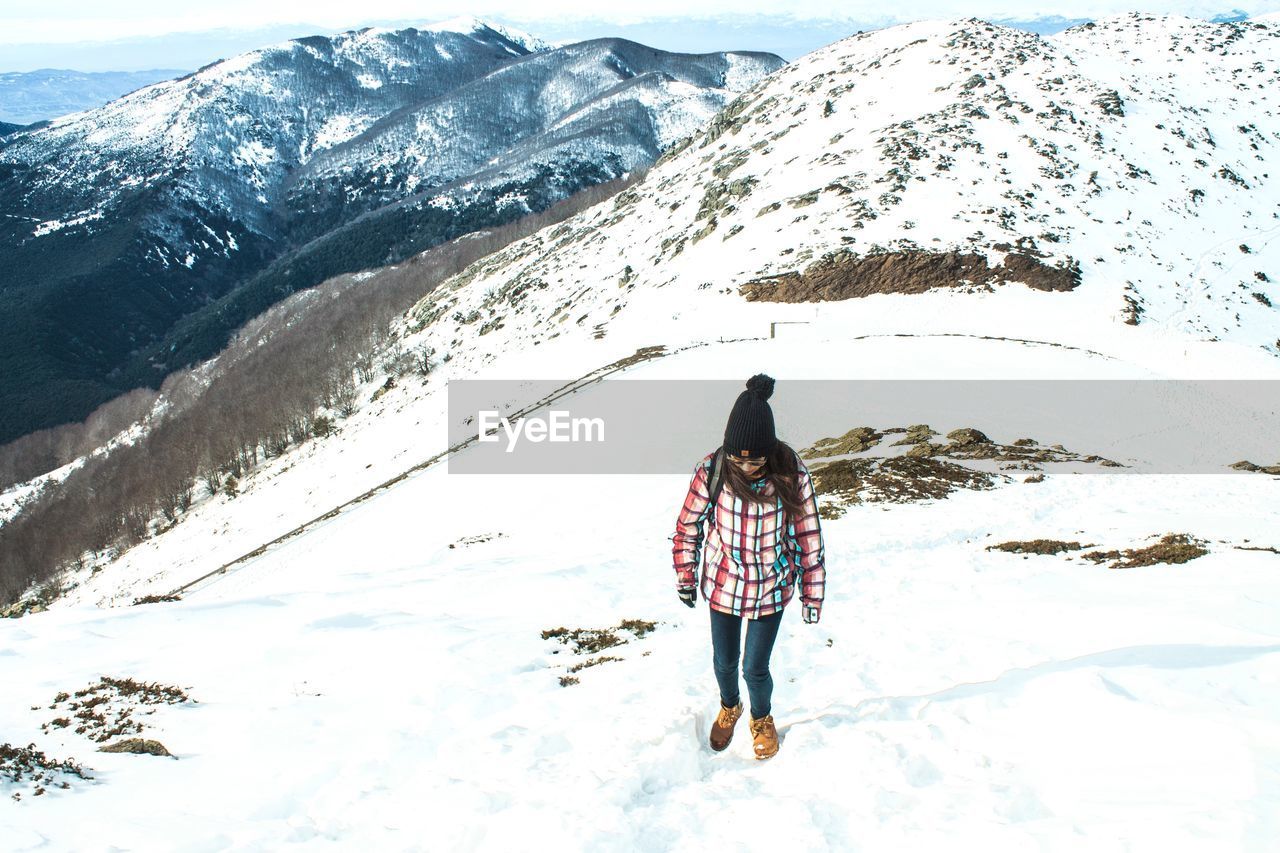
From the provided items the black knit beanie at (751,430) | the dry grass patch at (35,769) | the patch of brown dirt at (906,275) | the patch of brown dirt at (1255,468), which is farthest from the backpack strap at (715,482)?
the patch of brown dirt at (906,275)

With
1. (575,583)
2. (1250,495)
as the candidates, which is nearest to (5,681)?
(575,583)

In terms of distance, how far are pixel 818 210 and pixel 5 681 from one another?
183 feet

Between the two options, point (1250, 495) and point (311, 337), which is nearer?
point (1250, 495)

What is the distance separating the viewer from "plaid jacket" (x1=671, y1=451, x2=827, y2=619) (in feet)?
19.5

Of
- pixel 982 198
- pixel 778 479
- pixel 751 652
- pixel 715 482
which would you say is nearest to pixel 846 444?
pixel 751 652

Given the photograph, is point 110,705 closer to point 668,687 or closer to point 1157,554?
point 668,687

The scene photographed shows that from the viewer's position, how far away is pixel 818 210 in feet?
183

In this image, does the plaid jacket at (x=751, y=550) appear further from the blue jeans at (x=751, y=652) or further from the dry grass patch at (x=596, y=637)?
the dry grass patch at (x=596, y=637)

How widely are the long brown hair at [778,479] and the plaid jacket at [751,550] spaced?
6cm

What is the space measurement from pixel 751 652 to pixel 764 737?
0.90 m

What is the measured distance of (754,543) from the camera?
234 inches

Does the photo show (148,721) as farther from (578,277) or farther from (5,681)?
(578,277)

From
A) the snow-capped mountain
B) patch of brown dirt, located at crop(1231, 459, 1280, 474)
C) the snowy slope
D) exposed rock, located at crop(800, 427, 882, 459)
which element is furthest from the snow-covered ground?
the snow-capped mountain

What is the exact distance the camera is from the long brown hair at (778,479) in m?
5.75
